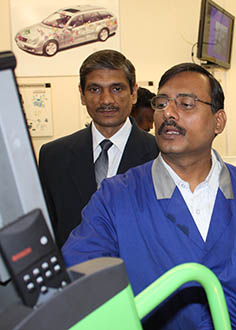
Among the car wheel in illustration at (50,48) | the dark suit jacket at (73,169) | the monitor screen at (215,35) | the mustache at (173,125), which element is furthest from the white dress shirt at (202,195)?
the car wheel in illustration at (50,48)

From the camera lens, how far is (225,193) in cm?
139

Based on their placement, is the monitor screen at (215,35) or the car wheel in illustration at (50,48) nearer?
the monitor screen at (215,35)

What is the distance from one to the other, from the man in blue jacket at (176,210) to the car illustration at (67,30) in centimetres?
257

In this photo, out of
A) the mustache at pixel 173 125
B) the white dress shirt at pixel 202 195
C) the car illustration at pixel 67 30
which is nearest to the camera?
the white dress shirt at pixel 202 195

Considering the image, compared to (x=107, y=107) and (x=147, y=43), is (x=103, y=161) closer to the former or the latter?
(x=107, y=107)

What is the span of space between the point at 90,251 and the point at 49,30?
10.2 ft

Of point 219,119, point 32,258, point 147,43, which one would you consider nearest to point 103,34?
point 147,43

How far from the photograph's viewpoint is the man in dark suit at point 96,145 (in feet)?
5.84

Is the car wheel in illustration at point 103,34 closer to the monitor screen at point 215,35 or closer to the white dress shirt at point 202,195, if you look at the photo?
the monitor screen at point 215,35

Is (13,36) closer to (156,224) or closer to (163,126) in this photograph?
(163,126)

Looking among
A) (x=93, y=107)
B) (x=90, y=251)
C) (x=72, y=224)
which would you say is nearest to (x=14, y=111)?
(x=90, y=251)

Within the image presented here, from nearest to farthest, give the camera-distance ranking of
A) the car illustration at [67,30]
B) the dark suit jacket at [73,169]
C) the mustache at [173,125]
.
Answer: the mustache at [173,125], the dark suit jacket at [73,169], the car illustration at [67,30]

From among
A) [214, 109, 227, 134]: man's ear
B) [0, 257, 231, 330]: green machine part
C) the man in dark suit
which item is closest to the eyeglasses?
[214, 109, 227, 134]: man's ear

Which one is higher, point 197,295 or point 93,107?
point 93,107
